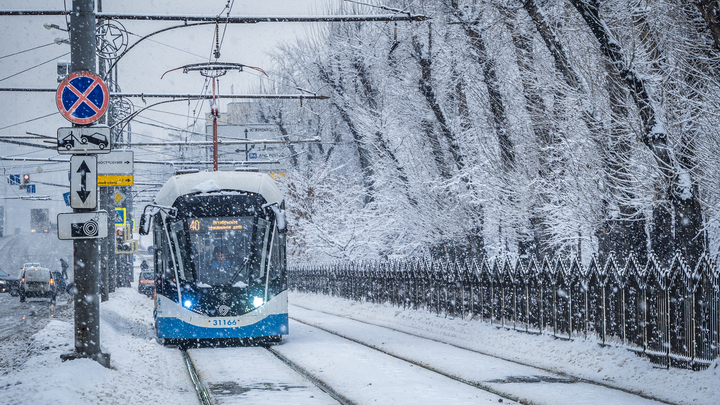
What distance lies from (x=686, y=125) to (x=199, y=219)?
892cm

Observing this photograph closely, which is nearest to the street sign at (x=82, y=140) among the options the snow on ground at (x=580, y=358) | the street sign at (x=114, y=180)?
the snow on ground at (x=580, y=358)

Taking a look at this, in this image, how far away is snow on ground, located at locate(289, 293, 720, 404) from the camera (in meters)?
9.48

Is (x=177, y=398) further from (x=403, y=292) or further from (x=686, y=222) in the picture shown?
(x=403, y=292)

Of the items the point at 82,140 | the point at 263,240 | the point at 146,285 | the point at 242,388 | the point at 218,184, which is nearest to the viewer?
the point at 242,388

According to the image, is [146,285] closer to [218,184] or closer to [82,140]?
[218,184]

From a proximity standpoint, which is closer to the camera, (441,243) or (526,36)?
(526,36)

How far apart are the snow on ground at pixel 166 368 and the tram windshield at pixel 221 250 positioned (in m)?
1.63

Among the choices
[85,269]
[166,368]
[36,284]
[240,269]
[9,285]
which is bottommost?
[9,285]

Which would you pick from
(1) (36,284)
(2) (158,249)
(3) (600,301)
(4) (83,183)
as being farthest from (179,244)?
(1) (36,284)

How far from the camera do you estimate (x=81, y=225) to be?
1023 centimetres

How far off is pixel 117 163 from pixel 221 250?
5032mm

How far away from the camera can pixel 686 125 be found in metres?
13.2

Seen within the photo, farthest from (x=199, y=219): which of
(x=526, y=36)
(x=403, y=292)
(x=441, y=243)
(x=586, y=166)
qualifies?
(x=441, y=243)

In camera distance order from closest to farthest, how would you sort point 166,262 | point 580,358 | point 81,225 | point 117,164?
1. point 81,225
2. point 580,358
3. point 166,262
4. point 117,164
